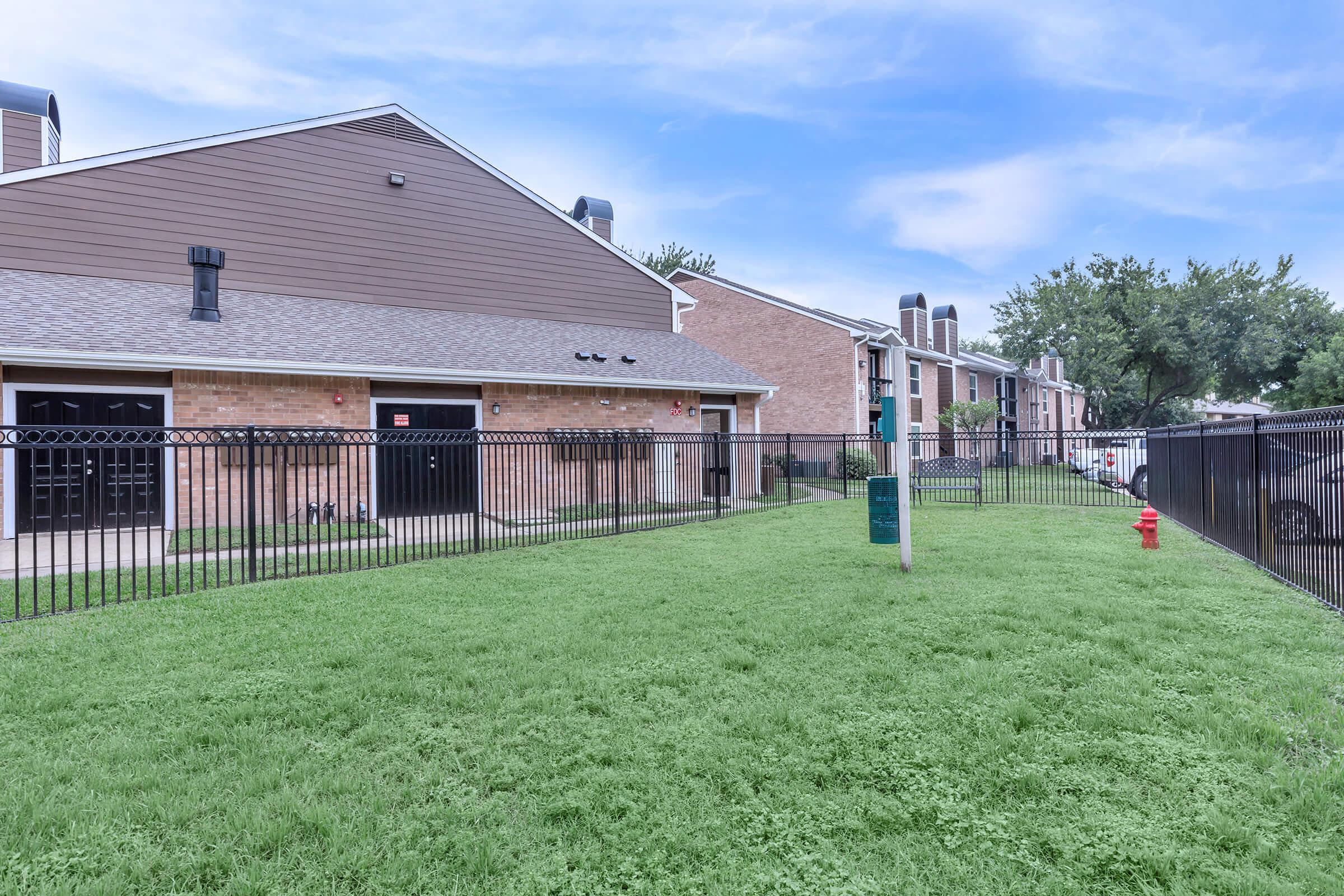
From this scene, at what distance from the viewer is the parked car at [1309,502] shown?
5.41 meters

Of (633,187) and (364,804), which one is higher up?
(633,187)

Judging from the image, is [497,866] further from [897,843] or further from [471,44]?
[471,44]

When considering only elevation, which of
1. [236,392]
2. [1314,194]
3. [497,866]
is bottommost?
[497,866]

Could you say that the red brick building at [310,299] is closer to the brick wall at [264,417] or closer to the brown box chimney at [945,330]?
the brick wall at [264,417]

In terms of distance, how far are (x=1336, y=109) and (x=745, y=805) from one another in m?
31.0

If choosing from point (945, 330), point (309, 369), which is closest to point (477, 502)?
point (309, 369)

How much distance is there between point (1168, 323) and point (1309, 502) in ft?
134

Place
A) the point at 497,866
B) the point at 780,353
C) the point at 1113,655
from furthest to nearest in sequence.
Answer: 1. the point at 780,353
2. the point at 1113,655
3. the point at 497,866

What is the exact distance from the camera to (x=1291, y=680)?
3791 mm

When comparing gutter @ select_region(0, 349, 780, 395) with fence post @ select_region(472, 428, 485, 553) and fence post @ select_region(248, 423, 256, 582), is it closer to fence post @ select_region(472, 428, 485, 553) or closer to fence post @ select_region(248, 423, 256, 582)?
Answer: fence post @ select_region(472, 428, 485, 553)

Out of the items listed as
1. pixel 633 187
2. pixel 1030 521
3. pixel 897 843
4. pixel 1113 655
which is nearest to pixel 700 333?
pixel 633 187

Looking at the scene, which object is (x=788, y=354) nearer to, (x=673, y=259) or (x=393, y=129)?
(x=393, y=129)

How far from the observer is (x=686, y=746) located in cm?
319

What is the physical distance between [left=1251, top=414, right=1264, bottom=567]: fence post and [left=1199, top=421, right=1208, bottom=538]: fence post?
2187 mm
